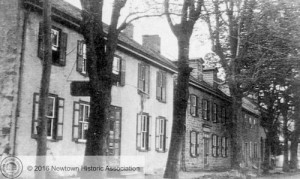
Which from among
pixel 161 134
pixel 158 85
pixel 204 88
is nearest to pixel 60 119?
pixel 158 85

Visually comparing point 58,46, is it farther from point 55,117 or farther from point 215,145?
point 215,145

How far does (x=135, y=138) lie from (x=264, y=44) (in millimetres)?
10000

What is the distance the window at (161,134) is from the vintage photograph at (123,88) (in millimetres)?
62

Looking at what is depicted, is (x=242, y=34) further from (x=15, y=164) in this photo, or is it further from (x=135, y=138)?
(x=15, y=164)

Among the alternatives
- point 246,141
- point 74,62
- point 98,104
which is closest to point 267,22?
point 74,62

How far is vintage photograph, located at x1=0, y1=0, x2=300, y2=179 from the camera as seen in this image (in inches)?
473

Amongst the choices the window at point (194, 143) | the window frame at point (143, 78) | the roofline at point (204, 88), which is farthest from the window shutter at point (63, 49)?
the window at point (194, 143)

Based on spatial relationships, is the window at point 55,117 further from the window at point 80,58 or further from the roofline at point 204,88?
the roofline at point 204,88

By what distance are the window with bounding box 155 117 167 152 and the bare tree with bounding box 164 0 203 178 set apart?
7426mm

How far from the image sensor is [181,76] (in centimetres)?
1691

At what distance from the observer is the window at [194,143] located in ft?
95.3

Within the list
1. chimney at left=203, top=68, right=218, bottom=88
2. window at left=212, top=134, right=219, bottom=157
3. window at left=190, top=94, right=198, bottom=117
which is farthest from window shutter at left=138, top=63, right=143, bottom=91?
chimney at left=203, top=68, right=218, bottom=88

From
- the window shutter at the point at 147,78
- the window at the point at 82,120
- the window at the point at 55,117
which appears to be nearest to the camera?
the window at the point at 55,117

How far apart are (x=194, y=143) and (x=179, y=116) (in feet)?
44.2
